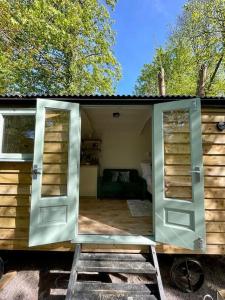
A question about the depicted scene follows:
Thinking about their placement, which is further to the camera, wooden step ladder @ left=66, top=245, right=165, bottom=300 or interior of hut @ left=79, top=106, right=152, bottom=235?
interior of hut @ left=79, top=106, right=152, bottom=235

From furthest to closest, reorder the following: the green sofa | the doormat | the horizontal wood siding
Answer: the green sofa → the doormat → the horizontal wood siding

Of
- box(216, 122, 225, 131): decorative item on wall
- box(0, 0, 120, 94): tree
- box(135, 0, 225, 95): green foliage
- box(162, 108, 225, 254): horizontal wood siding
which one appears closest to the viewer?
box(162, 108, 225, 254): horizontal wood siding

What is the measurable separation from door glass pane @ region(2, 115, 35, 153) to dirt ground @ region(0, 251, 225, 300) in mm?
1850

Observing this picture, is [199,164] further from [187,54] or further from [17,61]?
[187,54]

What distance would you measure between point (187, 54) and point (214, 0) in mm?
2884

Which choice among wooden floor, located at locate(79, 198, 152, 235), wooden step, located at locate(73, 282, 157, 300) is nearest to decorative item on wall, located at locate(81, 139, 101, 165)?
wooden floor, located at locate(79, 198, 152, 235)

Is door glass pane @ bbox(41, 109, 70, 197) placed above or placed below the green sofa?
above

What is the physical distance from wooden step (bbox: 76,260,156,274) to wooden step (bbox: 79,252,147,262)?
0.15 ft

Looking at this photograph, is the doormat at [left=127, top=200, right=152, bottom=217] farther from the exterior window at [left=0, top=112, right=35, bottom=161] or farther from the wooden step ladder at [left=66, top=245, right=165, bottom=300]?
the exterior window at [left=0, top=112, right=35, bottom=161]

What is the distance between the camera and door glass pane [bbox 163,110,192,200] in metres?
2.81

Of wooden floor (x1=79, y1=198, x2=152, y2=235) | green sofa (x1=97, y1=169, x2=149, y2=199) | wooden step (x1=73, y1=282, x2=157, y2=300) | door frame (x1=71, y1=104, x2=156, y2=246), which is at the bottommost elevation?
wooden step (x1=73, y1=282, x2=157, y2=300)

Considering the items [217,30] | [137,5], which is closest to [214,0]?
[217,30]

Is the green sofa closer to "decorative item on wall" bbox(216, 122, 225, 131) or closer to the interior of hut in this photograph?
the interior of hut

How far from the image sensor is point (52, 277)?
295cm
